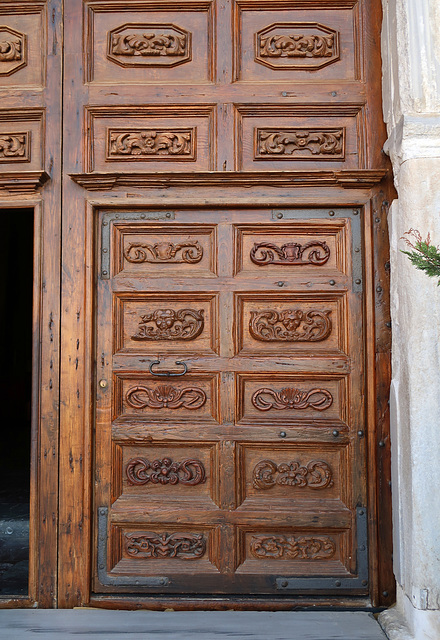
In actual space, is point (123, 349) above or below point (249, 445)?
above

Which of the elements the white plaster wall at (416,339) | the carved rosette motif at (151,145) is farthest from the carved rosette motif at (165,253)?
the white plaster wall at (416,339)

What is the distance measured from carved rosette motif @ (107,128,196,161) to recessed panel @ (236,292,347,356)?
2.57ft

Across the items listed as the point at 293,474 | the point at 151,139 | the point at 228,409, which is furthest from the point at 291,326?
the point at 151,139

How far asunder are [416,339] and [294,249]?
29.3 inches

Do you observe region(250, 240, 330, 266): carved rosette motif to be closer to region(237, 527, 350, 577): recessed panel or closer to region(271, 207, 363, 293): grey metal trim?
region(271, 207, 363, 293): grey metal trim

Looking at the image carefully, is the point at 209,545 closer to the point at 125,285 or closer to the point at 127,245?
the point at 125,285

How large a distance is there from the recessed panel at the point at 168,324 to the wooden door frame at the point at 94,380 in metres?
0.18

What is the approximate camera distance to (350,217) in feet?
9.34

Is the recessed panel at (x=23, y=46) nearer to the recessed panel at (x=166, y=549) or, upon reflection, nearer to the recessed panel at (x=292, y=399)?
the recessed panel at (x=292, y=399)

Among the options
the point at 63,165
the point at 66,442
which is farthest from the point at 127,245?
the point at 66,442

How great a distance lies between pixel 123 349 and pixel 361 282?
1219mm

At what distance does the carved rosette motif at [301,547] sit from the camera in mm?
2754

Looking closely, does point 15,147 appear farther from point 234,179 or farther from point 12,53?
point 234,179

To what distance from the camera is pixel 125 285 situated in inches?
112
